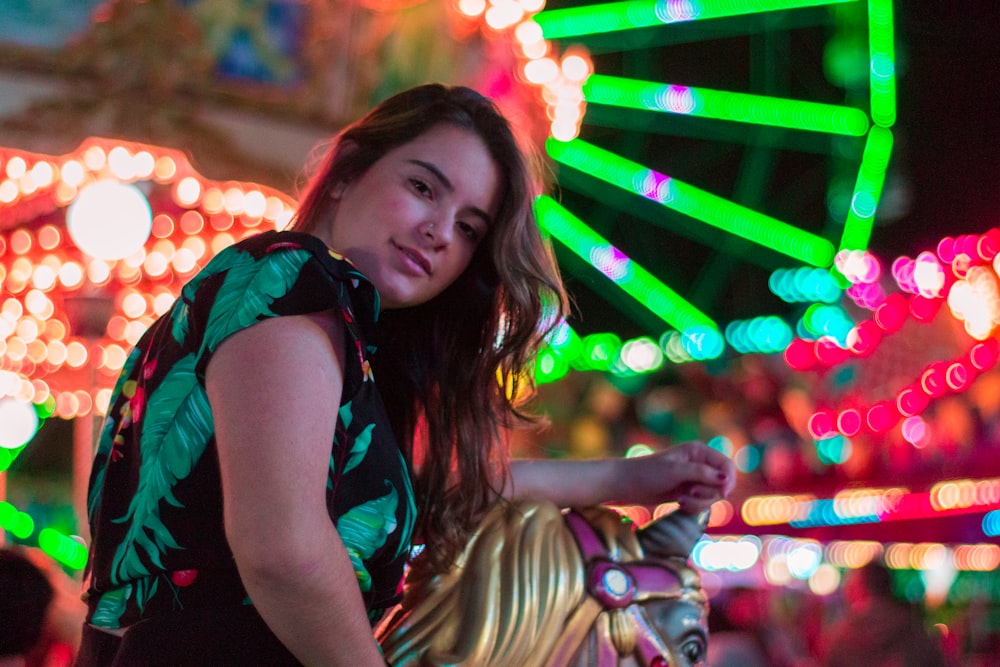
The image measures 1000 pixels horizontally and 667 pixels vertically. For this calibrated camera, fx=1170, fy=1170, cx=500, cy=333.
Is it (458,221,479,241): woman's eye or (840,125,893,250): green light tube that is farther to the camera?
(840,125,893,250): green light tube

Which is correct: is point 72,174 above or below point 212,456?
below

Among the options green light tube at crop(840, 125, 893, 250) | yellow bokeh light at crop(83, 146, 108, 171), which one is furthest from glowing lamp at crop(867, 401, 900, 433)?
yellow bokeh light at crop(83, 146, 108, 171)

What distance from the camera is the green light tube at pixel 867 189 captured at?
18.8ft

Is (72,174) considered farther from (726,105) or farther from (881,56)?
(881,56)

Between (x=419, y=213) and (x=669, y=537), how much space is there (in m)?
0.47

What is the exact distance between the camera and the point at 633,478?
1.51m

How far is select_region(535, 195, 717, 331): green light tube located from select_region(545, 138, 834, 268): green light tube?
0.99 feet

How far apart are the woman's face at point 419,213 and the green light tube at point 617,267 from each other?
4.76 m

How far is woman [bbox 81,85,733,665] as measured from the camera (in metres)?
0.97

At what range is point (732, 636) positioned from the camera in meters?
3.61

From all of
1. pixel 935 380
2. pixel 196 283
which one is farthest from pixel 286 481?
pixel 935 380

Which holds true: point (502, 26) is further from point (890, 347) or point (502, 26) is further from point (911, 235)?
point (911, 235)

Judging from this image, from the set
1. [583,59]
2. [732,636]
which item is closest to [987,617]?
[732,636]

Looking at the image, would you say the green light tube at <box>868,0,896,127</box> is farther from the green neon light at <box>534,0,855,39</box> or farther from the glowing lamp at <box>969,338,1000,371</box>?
the glowing lamp at <box>969,338,1000,371</box>
